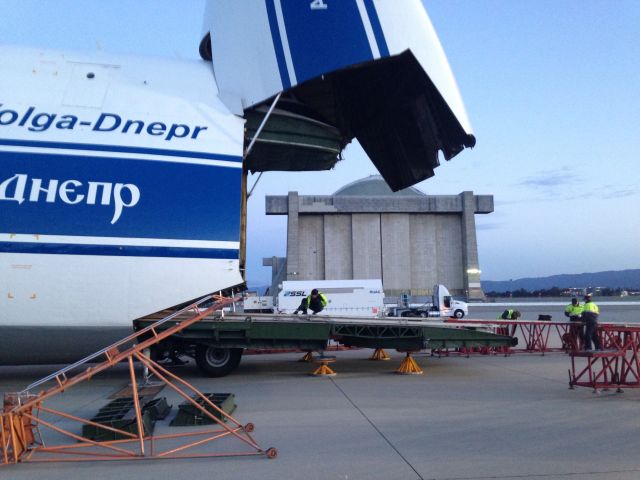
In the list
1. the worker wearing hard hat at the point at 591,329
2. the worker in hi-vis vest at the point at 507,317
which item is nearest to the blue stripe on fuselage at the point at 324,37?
the worker wearing hard hat at the point at 591,329

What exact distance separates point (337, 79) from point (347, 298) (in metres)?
26.0

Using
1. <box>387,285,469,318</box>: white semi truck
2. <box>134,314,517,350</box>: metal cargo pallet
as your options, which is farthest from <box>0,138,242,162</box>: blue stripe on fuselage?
<box>387,285,469,318</box>: white semi truck

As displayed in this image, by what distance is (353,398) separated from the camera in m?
9.88

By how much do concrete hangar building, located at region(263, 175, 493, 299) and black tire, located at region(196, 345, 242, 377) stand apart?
56162mm

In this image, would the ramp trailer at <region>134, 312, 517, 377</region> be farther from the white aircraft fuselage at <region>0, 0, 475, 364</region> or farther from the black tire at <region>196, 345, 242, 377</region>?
the white aircraft fuselage at <region>0, 0, 475, 364</region>

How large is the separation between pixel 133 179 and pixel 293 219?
57.6 meters

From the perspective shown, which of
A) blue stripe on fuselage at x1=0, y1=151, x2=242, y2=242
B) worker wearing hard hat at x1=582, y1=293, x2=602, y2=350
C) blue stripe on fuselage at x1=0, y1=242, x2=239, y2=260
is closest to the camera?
blue stripe on fuselage at x1=0, y1=242, x2=239, y2=260

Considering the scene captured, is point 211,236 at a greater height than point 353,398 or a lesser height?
greater

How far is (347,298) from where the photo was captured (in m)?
38.3

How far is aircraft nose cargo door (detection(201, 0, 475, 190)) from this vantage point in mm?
11266

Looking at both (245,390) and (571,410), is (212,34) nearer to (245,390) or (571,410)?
(245,390)

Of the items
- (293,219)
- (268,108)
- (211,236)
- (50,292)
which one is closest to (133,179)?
(211,236)

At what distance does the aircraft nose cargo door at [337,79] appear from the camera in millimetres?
A: 11266

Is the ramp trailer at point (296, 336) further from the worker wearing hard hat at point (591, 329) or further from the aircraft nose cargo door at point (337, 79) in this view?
the aircraft nose cargo door at point (337, 79)
